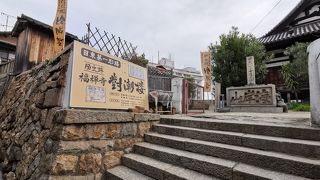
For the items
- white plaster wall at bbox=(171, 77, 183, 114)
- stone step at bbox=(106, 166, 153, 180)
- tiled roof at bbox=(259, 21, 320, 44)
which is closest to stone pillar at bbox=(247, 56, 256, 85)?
white plaster wall at bbox=(171, 77, 183, 114)

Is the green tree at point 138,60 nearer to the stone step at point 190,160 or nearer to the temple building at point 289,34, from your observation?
the stone step at point 190,160

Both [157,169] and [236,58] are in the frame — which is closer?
[157,169]

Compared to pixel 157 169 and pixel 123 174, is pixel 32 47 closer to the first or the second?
pixel 123 174

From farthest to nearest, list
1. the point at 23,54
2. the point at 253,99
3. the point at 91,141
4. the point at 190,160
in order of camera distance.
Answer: the point at 253,99 < the point at 23,54 < the point at 91,141 < the point at 190,160

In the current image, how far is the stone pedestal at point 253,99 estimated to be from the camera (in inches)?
421

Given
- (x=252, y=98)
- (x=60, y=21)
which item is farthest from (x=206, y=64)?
(x=60, y=21)

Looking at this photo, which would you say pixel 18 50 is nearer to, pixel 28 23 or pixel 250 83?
pixel 28 23

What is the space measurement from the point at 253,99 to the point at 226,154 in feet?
30.6

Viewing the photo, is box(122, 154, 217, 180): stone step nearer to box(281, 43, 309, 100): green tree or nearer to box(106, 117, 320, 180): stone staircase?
box(106, 117, 320, 180): stone staircase

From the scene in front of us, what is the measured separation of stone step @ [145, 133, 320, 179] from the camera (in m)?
2.37

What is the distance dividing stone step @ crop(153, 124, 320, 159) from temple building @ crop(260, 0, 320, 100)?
1502 centimetres

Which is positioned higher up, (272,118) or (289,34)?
(289,34)

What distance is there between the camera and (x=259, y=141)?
306 centimetres

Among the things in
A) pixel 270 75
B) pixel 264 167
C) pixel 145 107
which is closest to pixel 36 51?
pixel 145 107
